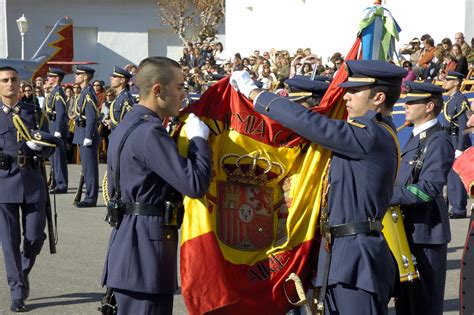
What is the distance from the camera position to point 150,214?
5.02 metres

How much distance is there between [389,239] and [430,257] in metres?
0.42

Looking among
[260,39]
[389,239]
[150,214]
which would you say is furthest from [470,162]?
[260,39]

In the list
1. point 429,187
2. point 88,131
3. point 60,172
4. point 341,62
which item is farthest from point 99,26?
point 429,187

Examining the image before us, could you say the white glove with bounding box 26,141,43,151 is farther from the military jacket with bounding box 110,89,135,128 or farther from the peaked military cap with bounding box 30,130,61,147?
the military jacket with bounding box 110,89,135,128

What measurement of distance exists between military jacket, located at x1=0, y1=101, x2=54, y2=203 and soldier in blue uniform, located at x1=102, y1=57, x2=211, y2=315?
299 centimetres

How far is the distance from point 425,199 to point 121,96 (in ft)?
32.3

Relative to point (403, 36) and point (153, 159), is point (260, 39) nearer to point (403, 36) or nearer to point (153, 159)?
point (403, 36)

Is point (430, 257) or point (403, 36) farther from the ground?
point (403, 36)

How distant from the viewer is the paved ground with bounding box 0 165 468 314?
26.6 ft

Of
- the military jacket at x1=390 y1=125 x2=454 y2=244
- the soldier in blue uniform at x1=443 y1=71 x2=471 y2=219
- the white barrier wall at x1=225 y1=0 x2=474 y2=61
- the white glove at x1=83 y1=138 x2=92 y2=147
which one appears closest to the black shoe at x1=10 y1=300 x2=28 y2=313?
the military jacket at x1=390 y1=125 x2=454 y2=244

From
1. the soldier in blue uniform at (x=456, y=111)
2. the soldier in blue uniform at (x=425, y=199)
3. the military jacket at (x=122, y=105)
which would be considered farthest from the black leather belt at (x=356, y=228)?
the soldier in blue uniform at (x=456, y=111)

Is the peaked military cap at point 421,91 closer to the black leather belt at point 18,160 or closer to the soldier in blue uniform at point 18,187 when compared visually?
the soldier in blue uniform at point 18,187

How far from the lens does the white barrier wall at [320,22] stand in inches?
919

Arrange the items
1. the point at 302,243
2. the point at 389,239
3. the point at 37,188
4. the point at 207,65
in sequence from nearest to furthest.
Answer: the point at 302,243
the point at 389,239
the point at 37,188
the point at 207,65
